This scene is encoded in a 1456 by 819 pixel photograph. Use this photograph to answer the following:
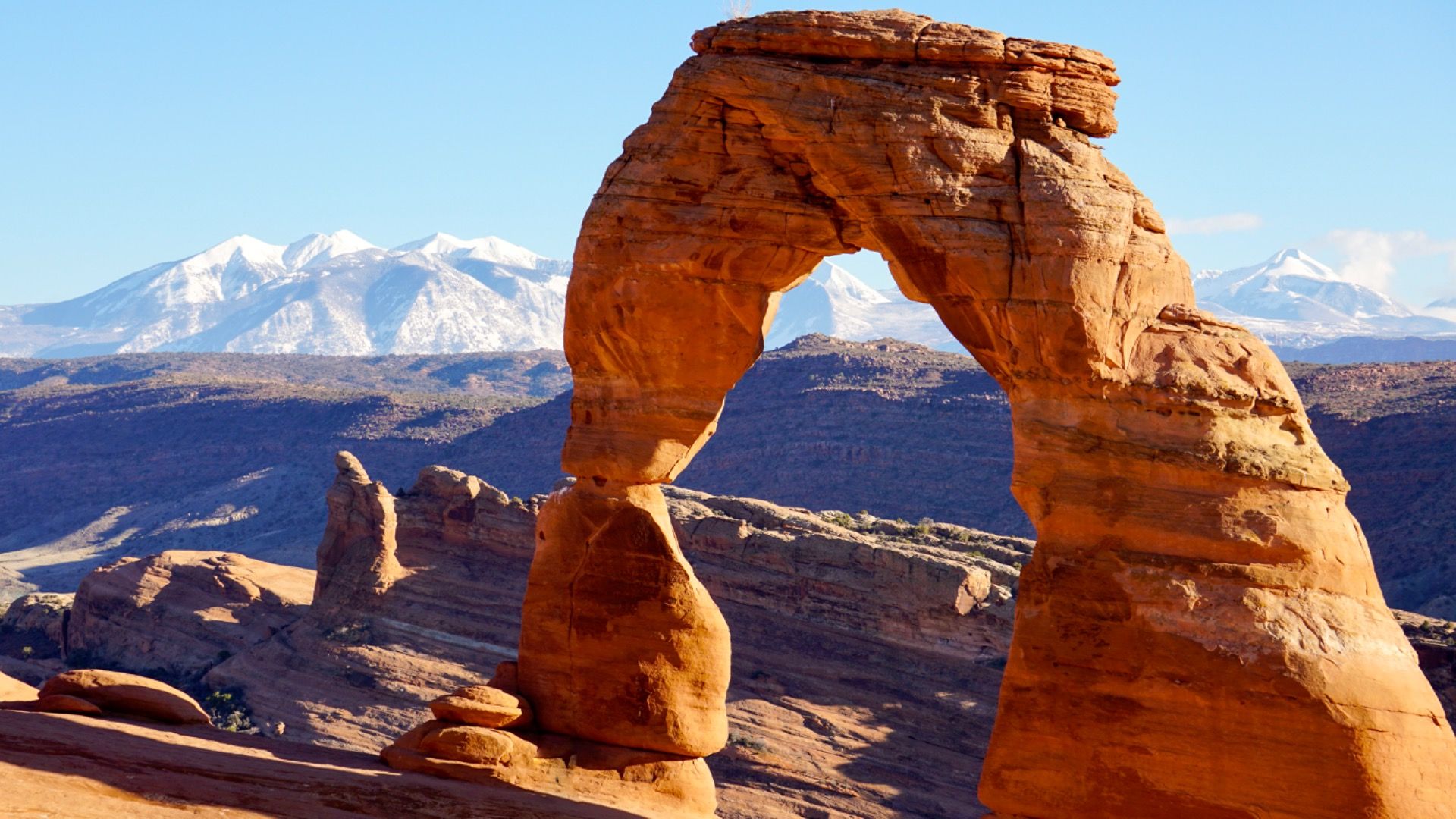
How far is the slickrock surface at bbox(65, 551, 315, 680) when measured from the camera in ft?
131

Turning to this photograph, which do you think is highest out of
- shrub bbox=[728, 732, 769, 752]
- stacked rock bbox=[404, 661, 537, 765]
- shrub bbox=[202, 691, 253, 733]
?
stacked rock bbox=[404, 661, 537, 765]

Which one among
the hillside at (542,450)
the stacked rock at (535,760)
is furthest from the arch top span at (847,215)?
the hillside at (542,450)

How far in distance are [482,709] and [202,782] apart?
11.1 feet

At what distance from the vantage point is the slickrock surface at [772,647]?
32.4 metres

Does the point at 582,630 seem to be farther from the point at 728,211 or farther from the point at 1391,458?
the point at 1391,458

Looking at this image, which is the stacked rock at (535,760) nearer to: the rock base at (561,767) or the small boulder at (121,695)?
the rock base at (561,767)

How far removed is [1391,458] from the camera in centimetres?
5922

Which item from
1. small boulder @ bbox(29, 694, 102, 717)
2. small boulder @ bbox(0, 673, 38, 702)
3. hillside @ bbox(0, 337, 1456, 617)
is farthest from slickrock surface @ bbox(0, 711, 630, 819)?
hillside @ bbox(0, 337, 1456, 617)

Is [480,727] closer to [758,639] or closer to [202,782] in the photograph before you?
[202,782]

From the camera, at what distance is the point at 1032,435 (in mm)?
14836

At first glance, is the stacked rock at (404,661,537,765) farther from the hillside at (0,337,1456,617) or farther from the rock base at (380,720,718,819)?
the hillside at (0,337,1456,617)

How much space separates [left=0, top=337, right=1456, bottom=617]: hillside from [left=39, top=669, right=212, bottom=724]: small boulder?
35.8m

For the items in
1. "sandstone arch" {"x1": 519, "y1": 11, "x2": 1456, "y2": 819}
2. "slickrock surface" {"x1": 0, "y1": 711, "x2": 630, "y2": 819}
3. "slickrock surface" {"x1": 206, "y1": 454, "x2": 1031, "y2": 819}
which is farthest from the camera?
"slickrock surface" {"x1": 206, "y1": 454, "x2": 1031, "y2": 819}

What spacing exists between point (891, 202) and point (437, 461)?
80.0 meters
